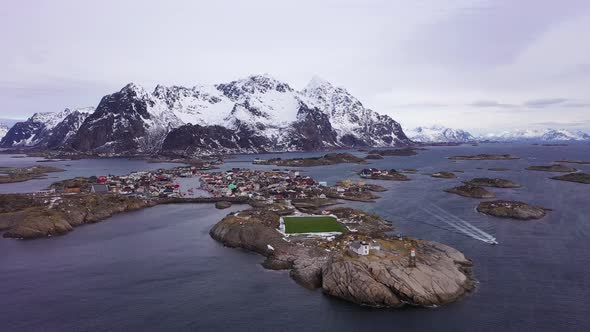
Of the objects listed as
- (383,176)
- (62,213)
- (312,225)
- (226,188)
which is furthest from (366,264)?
(383,176)

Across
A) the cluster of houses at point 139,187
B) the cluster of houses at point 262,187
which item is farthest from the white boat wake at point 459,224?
the cluster of houses at point 139,187

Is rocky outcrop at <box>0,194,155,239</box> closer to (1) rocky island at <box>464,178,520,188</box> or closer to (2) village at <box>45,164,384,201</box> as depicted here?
(2) village at <box>45,164,384,201</box>

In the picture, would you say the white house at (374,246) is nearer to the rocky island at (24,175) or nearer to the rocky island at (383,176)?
the rocky island at (383,176)

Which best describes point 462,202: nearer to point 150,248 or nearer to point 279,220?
point 279,220

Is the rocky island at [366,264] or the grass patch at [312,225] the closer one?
the rocky island at [366,264]

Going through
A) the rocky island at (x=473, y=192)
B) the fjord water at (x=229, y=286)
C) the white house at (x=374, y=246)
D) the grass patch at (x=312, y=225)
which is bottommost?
the fjord water at (x=229, y=286)

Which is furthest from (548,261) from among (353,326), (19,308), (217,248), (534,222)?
(19,308)

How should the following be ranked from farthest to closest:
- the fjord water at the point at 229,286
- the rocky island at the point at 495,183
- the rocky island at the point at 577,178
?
the rocky island at the point at 577,178 → the rocky island at the point at 495,183 → the fjord water at the point at 229,286
